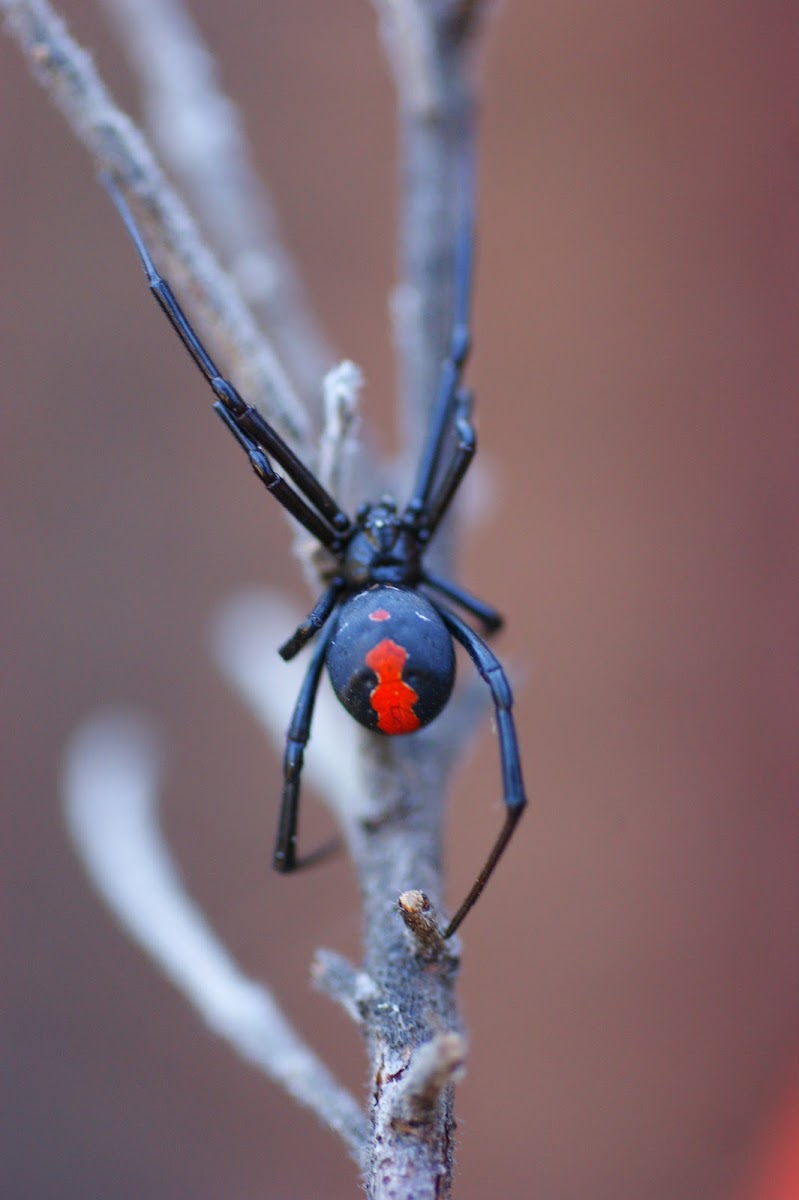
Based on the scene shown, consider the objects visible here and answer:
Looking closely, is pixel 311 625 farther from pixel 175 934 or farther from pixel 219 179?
pixel 219 179

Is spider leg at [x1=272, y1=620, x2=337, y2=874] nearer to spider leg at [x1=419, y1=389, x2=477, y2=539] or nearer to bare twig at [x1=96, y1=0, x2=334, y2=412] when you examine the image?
spider leg at [x1=419, y1=389, x2=477, y2=539]

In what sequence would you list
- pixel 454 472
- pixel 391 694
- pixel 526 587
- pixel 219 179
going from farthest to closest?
pixel 526 587
pixel 219 179
pixel 454 472
pixel 391 694

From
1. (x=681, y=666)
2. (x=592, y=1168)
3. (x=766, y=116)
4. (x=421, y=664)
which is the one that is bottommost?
(x=592, y=1168)

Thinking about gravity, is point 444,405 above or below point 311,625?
above

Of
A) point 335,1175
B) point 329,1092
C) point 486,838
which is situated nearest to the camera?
point 329,1092

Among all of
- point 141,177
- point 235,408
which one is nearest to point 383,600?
point 235,408

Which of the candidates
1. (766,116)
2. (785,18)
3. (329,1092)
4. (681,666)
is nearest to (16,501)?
(681,666)

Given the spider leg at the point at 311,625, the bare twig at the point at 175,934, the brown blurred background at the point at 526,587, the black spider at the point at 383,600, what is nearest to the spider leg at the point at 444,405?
the black spider at the point at 383,600

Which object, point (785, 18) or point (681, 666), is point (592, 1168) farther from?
point (785, 18)
